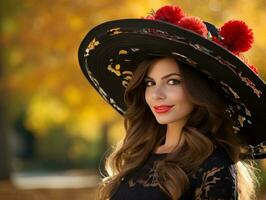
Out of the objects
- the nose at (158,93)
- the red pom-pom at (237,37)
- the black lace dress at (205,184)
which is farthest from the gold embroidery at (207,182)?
the red pom-pom at (237,37)

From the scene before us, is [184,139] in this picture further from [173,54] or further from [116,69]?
[116,69]

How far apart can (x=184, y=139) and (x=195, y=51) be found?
419 millimetres

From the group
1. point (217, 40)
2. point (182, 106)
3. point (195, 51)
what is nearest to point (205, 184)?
point (182, 106)

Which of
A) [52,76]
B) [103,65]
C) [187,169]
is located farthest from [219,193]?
[52,76]

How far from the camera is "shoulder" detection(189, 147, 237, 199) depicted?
2925 mm

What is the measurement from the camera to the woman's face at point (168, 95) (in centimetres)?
320

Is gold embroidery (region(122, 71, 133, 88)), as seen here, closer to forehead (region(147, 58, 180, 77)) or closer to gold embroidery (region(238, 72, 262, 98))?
forehead (region(147, 58, 180, 77))

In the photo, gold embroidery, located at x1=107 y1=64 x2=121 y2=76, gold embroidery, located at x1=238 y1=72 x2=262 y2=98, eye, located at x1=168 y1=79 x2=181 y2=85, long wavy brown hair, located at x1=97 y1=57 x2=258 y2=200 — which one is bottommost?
long wavy brown hair, located at x1=97 y1=57 x2=258 y2=200

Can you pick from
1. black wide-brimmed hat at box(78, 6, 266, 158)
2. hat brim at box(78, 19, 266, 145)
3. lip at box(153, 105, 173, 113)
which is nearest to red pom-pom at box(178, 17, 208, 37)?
black wide-brimmed hat at box(78, 6, 266, 158)

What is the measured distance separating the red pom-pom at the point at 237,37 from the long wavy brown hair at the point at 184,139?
7.1 inches

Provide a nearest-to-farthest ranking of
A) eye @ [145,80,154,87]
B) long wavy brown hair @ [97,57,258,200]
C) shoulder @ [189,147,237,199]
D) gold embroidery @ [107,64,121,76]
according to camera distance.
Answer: shoulder @ [189,147,237,199], long wavy brown hair @ [97,57,258,200], eye @ [145,80,154,87], gold embroidery @ [107,64,121,76]

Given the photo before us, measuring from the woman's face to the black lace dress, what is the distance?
0.76 ft

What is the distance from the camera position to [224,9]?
8219 millimetres

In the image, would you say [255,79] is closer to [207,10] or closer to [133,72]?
[133,72]
